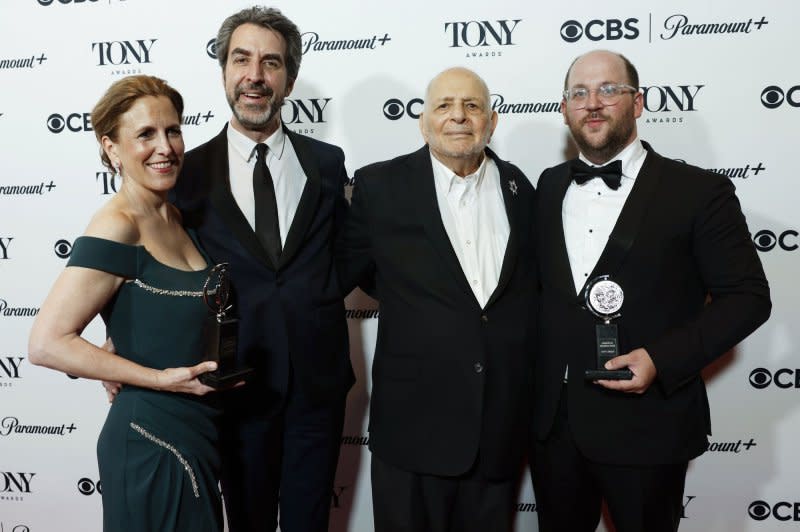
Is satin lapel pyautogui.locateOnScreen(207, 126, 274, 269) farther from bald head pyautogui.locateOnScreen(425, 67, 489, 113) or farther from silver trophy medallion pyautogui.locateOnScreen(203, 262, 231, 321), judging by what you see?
bald head pyautogui.locateOnScreen(425, 67, 489, 113)

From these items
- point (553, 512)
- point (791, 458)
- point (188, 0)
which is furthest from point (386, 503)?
point (188, 0)

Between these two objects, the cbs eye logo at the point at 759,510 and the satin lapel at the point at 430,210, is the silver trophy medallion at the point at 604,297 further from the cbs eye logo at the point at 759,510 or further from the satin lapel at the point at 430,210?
the cbs eye logo at the point at 759,510

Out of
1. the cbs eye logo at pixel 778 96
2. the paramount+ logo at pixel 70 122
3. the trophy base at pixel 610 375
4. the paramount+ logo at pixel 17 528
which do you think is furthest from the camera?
the paramount+ logo at pixel 17 528

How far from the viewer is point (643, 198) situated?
6.13 ft

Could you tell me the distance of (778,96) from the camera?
2.47m

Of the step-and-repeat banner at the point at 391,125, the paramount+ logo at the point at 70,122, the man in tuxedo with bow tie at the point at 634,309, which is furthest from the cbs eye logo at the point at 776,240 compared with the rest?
the paramount+ logo at the point at 70,122

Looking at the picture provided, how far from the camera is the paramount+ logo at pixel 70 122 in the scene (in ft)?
9.29

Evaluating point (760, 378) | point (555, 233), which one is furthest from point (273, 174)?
point (760, 378)

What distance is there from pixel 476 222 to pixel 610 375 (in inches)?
22.9

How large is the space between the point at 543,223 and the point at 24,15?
7.84 ft

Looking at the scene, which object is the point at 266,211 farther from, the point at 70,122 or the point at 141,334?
the point at 70,122

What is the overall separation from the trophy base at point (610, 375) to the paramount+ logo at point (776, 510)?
1.35m

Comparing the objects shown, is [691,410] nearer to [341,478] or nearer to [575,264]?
[575,264]

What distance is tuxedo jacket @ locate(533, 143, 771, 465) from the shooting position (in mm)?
1819
